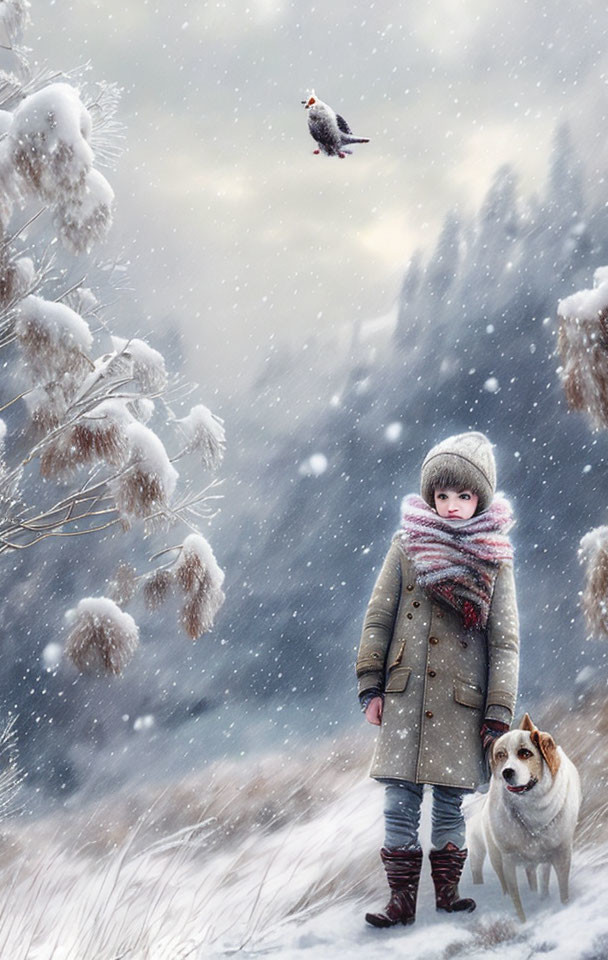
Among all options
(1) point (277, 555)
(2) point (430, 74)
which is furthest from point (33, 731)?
(2) point (430, 74)

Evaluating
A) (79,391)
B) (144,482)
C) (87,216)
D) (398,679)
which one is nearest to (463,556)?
(398,679)

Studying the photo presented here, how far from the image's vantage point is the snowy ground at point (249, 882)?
2.24 m

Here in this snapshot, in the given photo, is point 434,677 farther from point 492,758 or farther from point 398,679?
point 492,758

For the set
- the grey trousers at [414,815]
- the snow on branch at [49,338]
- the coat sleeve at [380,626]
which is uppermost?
the snow on branch at [49,338]

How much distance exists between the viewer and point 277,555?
A: 3.12 meters

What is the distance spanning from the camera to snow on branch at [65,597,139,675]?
8.65ft

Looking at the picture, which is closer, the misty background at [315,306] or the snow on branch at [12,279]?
the snow on branch at [12,279]

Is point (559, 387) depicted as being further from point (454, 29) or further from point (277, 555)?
point (454, 29)

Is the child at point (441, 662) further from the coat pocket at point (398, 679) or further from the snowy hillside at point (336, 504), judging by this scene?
the snowy hillside at point (336, 504)

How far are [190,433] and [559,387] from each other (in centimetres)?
127

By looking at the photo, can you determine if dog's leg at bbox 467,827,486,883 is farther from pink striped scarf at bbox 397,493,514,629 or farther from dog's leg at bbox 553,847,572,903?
pink striped scarf at bbox 397,493,514,629

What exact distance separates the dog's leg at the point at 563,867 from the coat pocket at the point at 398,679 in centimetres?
56

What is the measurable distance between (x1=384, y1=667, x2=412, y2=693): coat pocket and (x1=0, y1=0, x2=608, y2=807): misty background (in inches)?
24.8

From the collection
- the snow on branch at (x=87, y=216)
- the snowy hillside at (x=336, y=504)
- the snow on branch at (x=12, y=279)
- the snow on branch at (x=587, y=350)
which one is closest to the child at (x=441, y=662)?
the snow on branch at (x=587, y=350)
